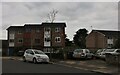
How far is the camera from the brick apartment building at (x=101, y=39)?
7588 centimetres

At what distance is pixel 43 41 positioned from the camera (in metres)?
69.2

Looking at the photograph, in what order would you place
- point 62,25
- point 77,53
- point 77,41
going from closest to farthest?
point 77,53 → point 62,25 → point 77,41

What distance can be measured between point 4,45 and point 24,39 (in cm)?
908

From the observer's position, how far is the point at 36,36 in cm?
7019

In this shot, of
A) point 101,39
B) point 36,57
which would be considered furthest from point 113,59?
point 101,39

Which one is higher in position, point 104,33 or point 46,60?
point 104,33

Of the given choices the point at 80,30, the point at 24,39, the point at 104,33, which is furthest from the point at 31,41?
the point at 80,30

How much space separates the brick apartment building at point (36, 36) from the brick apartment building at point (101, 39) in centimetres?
1432

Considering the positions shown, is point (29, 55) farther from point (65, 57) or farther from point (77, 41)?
point (77, 41)

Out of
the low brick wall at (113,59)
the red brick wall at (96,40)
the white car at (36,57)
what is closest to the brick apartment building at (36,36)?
the red brick wall at (96,40)

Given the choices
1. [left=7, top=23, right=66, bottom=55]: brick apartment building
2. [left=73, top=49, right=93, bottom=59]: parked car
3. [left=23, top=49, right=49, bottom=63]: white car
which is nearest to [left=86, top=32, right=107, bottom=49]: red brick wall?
[left=7, top=23, right=66, bottom=55]: brick apartment building

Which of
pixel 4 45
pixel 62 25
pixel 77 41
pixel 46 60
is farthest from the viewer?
pixel 77 41

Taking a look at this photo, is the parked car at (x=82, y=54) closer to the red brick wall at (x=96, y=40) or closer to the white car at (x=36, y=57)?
the white car at (x=36, y=57)

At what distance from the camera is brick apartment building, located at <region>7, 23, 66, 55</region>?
6700 cm
